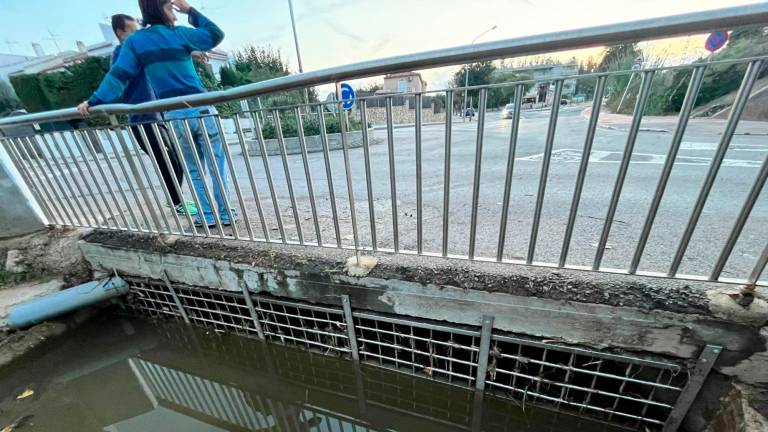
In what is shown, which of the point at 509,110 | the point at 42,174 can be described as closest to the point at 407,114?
the point at 509,110

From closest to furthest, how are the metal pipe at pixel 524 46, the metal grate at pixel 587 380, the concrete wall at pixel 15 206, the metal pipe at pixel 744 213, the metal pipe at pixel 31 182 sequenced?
the metal pipe at pixel 524 46 → the metal pipe at pixel 744 213 → the metal grate at pixel 587 380 → the metal pipe at pixel 31 182 → the concrete wall at pixel 15 206

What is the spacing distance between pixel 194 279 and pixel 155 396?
84cm

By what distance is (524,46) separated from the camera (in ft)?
4.08

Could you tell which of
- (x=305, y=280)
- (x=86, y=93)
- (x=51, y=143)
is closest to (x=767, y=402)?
(x=305, y=280)

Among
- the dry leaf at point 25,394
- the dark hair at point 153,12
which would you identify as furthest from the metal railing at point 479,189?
the dry leaf at point 25,394

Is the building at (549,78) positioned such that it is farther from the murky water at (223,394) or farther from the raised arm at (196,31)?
the raised arm at (196,31)

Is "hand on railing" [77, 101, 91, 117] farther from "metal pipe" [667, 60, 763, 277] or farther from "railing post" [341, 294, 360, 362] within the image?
"metal pipe" [667, 60, 763, 277]

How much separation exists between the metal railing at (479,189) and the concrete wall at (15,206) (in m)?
0.11

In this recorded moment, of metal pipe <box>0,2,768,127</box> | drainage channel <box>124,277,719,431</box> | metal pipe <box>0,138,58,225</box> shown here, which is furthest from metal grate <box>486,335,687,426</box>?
metal pipe <box>0,138,58,225</box>

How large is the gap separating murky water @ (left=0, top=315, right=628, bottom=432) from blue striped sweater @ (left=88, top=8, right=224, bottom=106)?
2.03m

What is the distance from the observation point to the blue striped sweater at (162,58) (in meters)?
2.26

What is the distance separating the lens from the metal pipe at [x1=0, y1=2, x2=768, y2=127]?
104 cm

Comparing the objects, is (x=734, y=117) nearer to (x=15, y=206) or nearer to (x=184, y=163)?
(x=184, y=163)

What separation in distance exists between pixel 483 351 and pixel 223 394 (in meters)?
1.86
